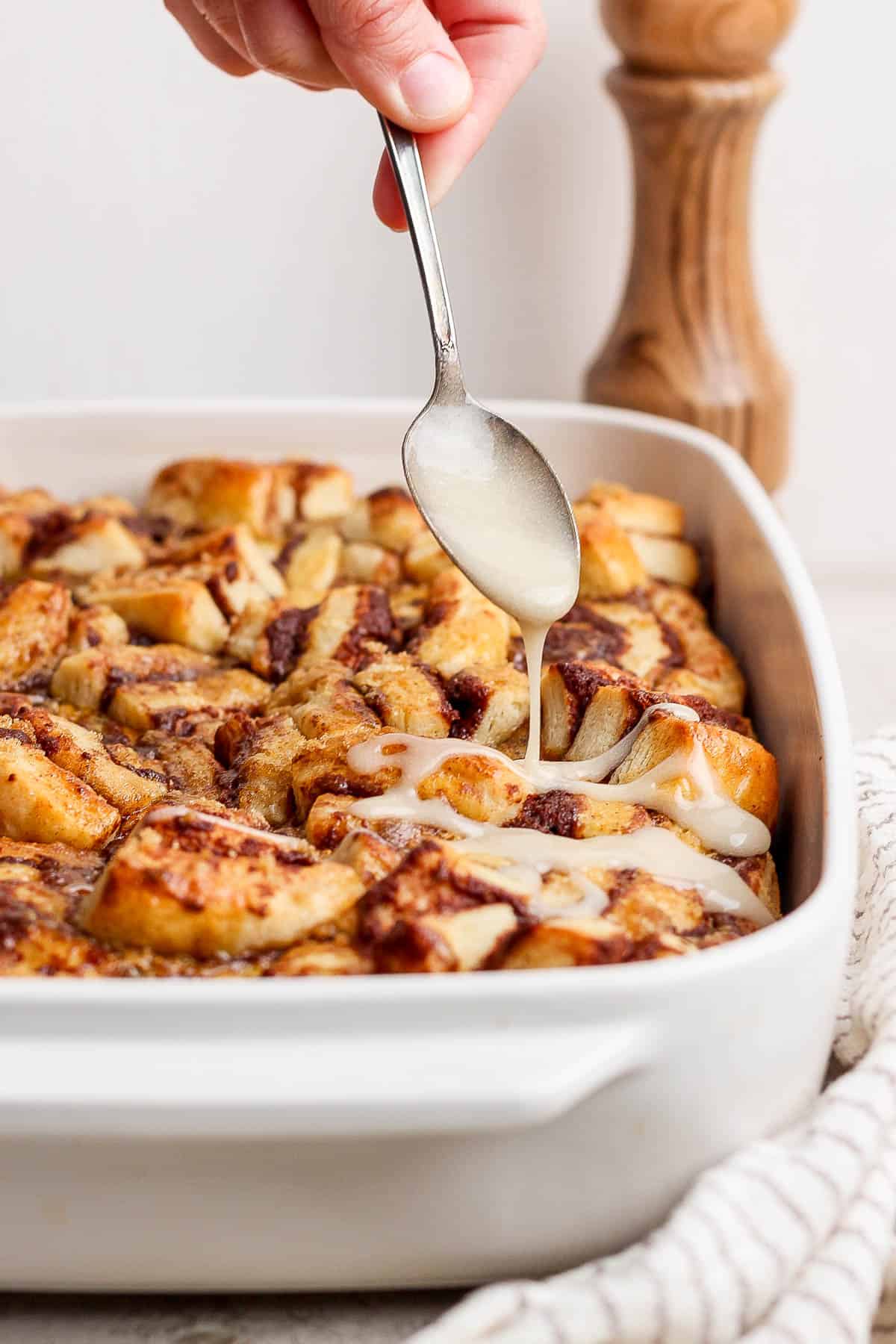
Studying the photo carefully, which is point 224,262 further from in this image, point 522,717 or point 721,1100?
point 721,1100

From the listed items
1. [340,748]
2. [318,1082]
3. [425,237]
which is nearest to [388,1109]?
[318,1082]

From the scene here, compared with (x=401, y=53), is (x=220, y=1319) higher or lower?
lower

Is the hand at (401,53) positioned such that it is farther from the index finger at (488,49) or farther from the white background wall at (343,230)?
the white background wall at (343,230)

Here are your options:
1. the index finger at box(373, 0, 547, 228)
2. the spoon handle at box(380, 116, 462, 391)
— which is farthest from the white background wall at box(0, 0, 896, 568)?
the spoon handle at box(380, 116, 462, 391)

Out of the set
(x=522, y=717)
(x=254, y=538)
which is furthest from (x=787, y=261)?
(x=522, y=717)

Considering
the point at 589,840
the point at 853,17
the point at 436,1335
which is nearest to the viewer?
the point at 436,1335

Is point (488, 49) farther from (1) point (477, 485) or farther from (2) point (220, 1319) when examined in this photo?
(2) point (220, 1319)
